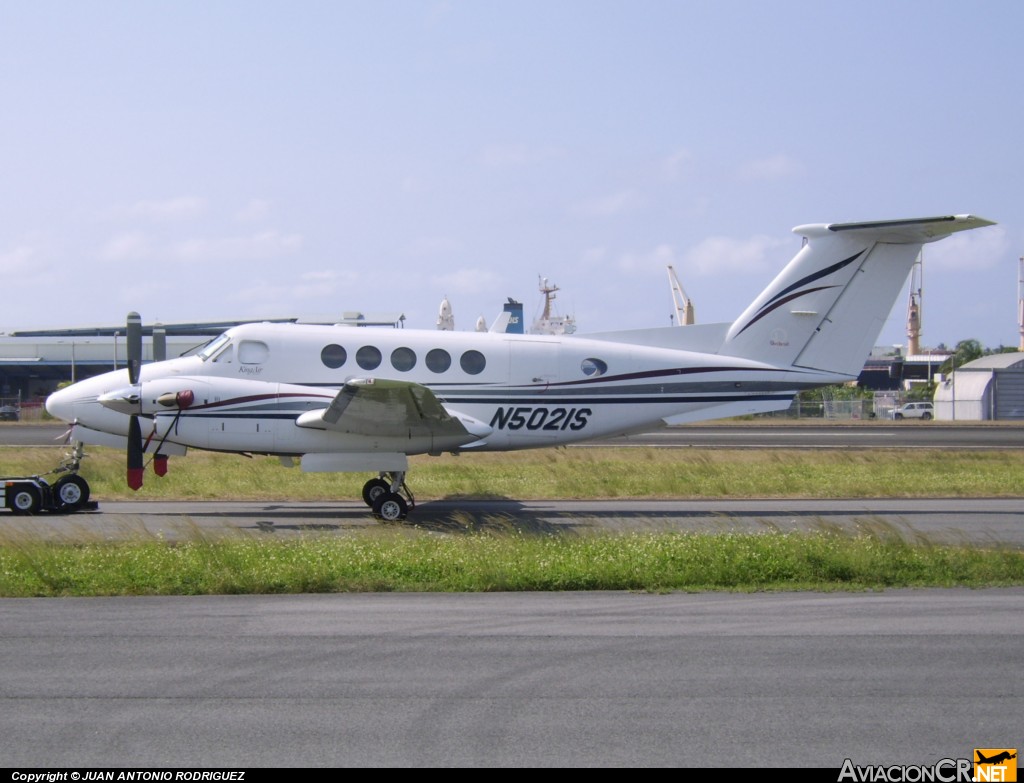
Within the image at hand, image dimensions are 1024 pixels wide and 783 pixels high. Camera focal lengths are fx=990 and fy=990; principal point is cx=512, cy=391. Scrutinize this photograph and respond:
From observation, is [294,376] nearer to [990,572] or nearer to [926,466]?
[990,572]

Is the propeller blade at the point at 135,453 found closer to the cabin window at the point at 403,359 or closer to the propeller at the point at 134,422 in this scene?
the propeller at the point at 134,422

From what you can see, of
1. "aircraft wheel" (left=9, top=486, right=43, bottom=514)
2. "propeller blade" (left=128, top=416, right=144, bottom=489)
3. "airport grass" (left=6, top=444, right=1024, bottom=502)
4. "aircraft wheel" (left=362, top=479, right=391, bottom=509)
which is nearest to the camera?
"propeller blade" (left=128, top=416, right=144, bottom=489)

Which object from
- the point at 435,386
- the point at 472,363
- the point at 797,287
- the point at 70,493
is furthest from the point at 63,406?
the point at 797,287

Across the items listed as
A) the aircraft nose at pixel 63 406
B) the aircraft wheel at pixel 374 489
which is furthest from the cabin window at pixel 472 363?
the aircraft nose at pixel 63 406

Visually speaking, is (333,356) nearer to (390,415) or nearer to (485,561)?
(390,415)

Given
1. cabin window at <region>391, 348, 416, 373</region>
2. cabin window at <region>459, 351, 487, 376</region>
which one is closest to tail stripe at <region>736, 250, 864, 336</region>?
cabin window at <region>459, 351, 487, 376</region>

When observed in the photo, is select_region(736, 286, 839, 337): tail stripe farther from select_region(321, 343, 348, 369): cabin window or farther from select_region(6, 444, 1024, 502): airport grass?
select_region(321, 343, 348, 369): cabin window

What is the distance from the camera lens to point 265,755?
5.50 metres

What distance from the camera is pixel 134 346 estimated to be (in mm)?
17297

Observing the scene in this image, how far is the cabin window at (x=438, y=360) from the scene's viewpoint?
59.5ft

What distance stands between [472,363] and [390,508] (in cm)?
320

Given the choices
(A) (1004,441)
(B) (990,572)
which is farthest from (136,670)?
(A) (1004,441)

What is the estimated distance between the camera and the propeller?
16.7 meters

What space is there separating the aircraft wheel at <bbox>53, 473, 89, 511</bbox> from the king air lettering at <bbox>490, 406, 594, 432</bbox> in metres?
7.33
